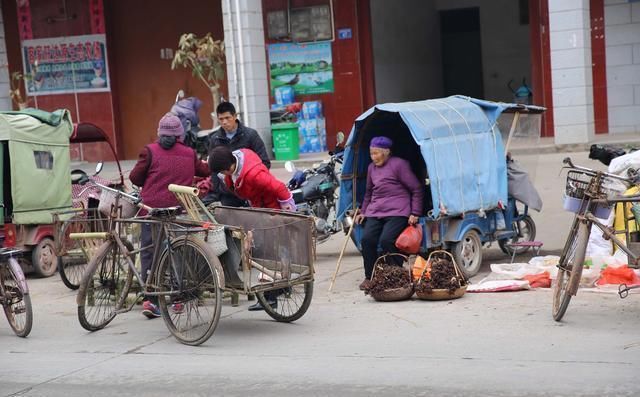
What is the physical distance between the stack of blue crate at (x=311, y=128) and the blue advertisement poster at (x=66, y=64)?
527cm

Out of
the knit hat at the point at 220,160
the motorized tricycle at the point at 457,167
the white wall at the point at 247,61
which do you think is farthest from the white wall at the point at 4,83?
the knit hat at the point at 220,160

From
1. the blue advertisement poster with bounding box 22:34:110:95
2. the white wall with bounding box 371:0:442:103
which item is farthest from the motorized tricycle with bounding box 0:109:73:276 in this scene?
the blue advertisement poster with bounding box 22:34:110:95

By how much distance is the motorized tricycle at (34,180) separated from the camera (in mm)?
11508

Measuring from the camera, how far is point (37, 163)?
11.8 m

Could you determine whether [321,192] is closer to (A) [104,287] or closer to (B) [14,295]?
(A) [104,287]

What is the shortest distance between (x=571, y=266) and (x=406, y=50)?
18.1 meters

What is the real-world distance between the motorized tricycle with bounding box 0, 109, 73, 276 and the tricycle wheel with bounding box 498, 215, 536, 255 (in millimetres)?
5040

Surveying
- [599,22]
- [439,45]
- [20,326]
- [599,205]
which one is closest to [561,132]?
[599,22]

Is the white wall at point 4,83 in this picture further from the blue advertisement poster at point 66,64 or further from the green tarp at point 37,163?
the green tarp at point 37,163

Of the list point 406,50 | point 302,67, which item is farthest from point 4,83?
point 406,50

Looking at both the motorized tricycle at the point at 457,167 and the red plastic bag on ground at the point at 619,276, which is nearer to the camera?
the red plastic bag on ground at the point at 619,276

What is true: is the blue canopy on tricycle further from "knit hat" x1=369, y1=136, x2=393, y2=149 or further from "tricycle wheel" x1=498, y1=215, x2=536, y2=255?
"tricycle wheel" x1=498, y1=215, x2=536, y2=255

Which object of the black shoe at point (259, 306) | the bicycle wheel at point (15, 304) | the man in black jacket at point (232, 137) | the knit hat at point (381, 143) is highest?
the man in black jacket at point (232, 137)

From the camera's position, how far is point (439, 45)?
91.7ft
